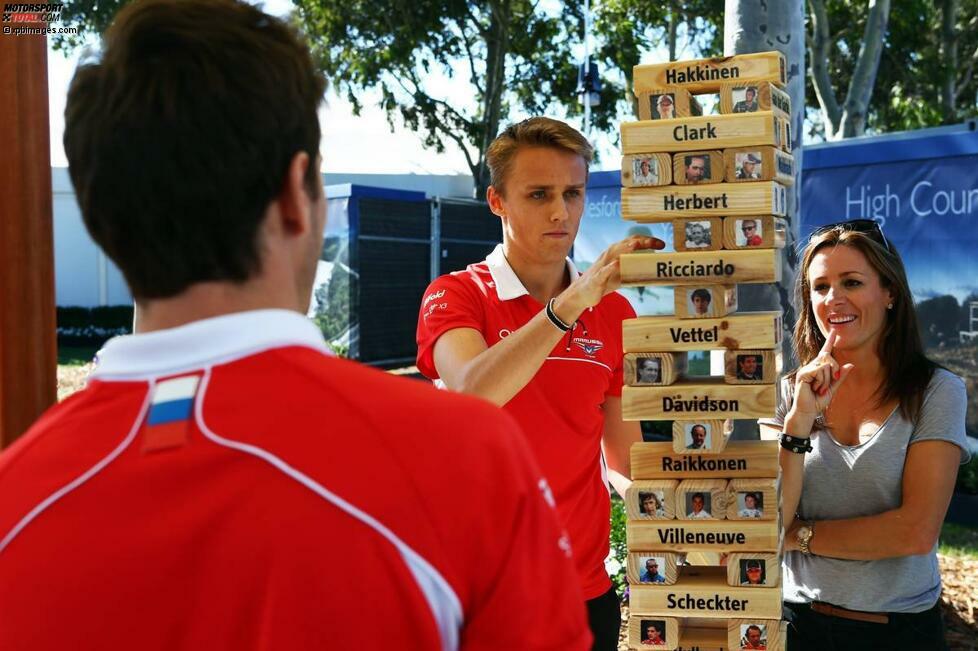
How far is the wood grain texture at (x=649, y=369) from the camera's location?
8.28 ft

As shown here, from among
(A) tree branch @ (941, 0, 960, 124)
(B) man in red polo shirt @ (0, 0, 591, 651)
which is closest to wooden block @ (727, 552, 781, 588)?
(B) man in red polo shirt @ (0, 0, 591, 651)

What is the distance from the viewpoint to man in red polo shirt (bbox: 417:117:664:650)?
2.89 metres

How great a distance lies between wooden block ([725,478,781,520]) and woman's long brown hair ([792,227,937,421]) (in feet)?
1.97

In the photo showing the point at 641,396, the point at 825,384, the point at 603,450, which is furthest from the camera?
the point at 603,450

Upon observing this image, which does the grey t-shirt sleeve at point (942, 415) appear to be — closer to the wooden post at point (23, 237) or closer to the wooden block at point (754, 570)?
the wooden block at point (754, 570)

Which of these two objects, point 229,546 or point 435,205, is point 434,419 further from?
point 435,205

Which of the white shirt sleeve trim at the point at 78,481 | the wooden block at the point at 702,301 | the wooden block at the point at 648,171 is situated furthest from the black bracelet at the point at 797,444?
the white shirt sleeve trim at the point at 78,481

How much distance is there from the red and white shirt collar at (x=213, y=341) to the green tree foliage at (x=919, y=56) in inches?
873

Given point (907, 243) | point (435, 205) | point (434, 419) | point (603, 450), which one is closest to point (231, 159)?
point (434, 419)

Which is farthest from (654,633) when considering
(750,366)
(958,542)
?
(958,542)

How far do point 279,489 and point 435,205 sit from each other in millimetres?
18306

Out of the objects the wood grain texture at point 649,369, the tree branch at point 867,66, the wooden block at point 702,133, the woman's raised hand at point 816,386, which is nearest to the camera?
the wooden block at point 702,133

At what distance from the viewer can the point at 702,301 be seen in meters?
2.50

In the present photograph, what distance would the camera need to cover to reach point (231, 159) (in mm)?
A: 983
